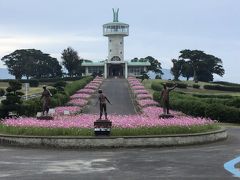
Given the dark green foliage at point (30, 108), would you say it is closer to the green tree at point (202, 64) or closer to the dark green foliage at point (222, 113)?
the dark green foliage at point (222, 113)

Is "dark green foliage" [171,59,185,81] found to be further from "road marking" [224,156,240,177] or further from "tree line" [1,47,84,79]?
"road marking" [224,156,240,177]

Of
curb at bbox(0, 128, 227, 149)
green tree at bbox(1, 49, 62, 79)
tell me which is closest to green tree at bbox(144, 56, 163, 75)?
green tree at bbox(1, 49, 62, 79)

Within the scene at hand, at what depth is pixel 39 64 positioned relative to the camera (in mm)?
136625

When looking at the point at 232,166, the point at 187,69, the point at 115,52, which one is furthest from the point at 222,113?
the point at 187,69

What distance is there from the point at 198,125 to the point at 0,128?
28.1ft

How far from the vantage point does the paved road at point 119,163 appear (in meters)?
12.7

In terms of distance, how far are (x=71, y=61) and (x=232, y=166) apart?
393 feet

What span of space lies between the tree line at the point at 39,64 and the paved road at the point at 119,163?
115m

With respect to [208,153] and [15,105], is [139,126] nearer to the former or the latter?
[208,153]

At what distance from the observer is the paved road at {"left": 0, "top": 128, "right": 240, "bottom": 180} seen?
1267 cm

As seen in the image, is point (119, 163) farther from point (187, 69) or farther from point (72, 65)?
point (72, 65)

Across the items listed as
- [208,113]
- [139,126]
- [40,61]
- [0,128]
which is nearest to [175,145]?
[139,126]

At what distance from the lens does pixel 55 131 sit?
19781mm

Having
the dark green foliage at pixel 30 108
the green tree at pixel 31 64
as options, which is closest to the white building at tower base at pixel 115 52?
the green tree at pixel 31 64
